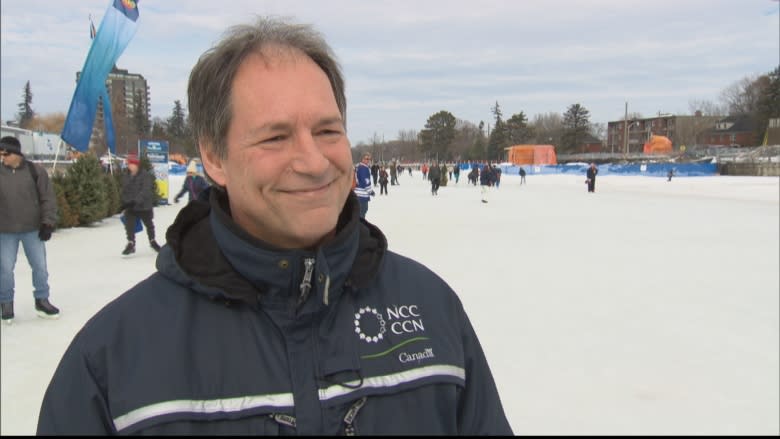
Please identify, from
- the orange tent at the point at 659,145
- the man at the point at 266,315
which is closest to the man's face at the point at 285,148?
the man at the point at 266,315

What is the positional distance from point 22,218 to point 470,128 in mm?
49396

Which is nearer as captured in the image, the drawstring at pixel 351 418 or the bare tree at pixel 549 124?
the drawstring at pixel 351 418

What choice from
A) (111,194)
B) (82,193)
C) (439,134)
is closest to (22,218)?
(82,193)

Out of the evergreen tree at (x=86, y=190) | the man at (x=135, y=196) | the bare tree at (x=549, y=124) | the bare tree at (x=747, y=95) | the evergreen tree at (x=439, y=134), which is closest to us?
the bare tree at (x=747, y=95)

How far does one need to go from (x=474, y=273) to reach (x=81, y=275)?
5109 mm

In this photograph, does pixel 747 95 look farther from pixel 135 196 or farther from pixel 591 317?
A: pixel 135 196

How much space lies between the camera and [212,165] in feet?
4.06

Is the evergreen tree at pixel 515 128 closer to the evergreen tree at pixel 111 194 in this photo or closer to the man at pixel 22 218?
the evergreen tree at pixel 111 194

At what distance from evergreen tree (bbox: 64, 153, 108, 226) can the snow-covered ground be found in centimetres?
60

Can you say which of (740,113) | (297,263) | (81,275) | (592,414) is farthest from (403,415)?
(81,275)

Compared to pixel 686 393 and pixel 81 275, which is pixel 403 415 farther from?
pixel 81 275

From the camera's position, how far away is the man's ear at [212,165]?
1.22 m

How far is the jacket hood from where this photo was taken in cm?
112

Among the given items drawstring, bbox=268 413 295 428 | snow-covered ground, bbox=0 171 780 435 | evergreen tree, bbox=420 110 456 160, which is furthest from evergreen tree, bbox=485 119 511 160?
drawstring, bbox=268 413 295 428
